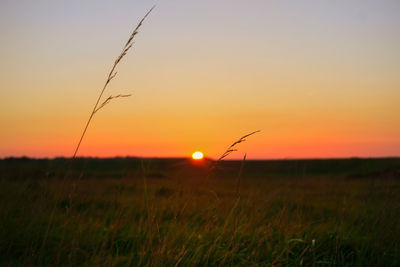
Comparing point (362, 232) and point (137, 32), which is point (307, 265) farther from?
point (137, 32)

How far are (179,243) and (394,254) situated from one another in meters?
1.79

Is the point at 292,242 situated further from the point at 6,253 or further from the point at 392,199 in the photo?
the point at 6,253

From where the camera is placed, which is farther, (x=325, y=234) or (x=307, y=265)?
(x=325, y=234)

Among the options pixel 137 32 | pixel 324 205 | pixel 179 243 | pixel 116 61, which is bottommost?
pixel 324 205

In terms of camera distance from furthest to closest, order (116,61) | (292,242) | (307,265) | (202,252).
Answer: (292,242)
(307,265)
(202,252)
(116,61)

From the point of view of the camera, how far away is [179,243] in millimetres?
2744

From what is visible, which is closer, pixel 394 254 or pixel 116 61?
pixel 116 61

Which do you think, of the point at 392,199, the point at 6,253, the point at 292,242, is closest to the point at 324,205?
the point at 392,199

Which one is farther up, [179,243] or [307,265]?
[179,243]

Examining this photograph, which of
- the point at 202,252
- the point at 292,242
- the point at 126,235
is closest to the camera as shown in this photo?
the point at 202,252

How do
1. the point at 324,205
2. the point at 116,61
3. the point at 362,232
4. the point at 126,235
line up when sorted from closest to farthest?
1. the point at 116,61
2. the point at 126,235
3. the point at 362,232
4. the point at 324,205

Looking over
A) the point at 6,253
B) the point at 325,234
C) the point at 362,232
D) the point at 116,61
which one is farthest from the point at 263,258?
the point at 6,253

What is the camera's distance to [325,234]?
3.34m

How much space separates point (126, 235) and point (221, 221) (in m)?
1.08
